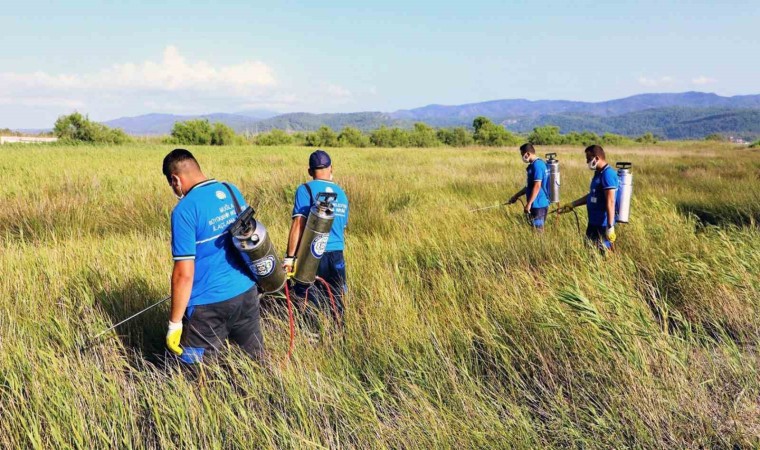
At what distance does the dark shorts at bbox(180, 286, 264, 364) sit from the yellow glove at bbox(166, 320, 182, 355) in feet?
0.23

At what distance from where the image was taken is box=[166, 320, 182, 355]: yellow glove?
258 centimetres

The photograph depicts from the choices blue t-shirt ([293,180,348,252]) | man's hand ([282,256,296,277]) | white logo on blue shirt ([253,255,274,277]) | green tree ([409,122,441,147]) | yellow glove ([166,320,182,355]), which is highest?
green tree ([409,122,441,147])

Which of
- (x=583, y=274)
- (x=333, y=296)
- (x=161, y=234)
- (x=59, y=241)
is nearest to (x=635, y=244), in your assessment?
(x=583, y=274)

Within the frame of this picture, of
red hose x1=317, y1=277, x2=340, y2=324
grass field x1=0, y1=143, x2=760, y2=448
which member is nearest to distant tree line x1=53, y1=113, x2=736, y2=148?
grass field x1=0, y1=143, x2=760, y2=448

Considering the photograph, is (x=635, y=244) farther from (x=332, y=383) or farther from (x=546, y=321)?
(x=332, y=383)

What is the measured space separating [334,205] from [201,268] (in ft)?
4.22

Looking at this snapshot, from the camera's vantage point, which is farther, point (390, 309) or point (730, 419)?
point (390, 309)

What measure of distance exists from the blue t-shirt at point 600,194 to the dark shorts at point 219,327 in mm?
4102

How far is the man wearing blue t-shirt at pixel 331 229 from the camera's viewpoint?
3.57m

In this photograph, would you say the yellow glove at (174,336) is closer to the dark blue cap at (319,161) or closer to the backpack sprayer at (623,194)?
the dark blue cap at (319,161)

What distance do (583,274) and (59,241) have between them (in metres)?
6.04

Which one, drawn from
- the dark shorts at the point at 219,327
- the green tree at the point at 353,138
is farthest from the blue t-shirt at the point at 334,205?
the green tree at the point at 353,138

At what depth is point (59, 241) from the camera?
18.2ft

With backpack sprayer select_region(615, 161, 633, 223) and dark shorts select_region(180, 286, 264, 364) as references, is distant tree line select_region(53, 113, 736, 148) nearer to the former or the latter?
dark shorts select_region(180, 286, 264, 364)
